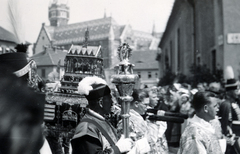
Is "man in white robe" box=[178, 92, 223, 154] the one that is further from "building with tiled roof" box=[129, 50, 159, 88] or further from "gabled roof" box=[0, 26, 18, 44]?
"building with tiled roof" box=[129, 50, 159, 88]

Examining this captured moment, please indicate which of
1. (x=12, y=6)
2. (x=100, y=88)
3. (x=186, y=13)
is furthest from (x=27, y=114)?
(x=186, y=13)

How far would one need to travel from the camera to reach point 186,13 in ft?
67.6

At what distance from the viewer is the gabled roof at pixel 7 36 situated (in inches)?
64.4

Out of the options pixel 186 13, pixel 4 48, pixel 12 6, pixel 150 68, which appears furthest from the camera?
pixel 150 68

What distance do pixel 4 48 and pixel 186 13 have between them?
65.0 ft

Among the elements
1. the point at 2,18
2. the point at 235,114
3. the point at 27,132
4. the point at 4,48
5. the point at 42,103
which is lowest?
the point at 235,114

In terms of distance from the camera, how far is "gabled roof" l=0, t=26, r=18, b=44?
1636 mm

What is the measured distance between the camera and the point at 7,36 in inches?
65.8

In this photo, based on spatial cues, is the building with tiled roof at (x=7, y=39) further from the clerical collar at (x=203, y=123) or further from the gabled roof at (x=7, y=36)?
the clerical collar at (x=203, y=123)

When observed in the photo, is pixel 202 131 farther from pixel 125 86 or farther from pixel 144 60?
pixel 144 60

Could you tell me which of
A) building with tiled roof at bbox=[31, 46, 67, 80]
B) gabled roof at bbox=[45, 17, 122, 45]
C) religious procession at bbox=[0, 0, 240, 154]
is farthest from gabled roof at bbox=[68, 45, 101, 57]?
building with tiled roof at bbox=[31, 46, 67, 80]

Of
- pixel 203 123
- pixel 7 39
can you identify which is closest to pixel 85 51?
pixel 203 123

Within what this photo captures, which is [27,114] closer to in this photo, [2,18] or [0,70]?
[0,70]

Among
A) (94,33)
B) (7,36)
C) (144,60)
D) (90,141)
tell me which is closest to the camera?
(7,36)
